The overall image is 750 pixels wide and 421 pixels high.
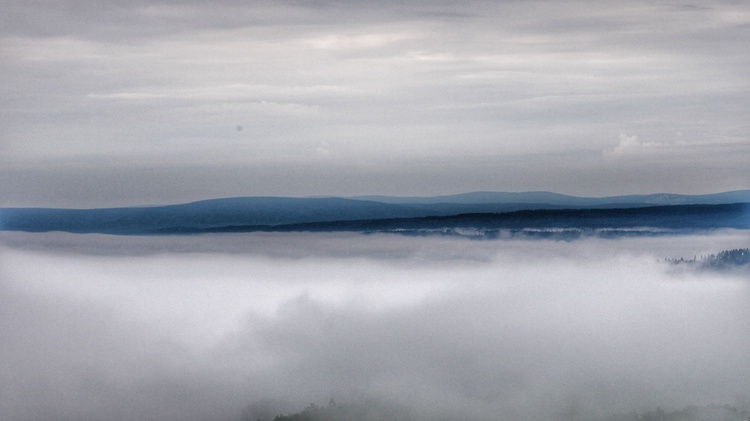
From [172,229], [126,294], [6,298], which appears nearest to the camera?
[172,229]

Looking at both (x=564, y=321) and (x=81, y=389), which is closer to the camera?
(x=81, y=389)

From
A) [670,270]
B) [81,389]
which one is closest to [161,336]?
[81,389]

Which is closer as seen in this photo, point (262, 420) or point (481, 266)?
point (262, 420)

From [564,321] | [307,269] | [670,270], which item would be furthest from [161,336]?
[670,270]

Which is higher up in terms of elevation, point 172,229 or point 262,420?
point 172,229

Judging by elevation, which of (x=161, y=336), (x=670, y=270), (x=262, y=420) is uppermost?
(x=670, y=270)

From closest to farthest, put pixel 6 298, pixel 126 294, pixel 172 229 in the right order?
pixel 172 229 → pixel 6 298 → pixel 126 294

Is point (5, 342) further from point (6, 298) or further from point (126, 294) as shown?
point (126, 294)

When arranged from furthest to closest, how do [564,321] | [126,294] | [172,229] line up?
[564,321] → [126,294] → [172,229]

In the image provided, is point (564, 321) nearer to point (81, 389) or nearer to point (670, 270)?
point (670, 270)
